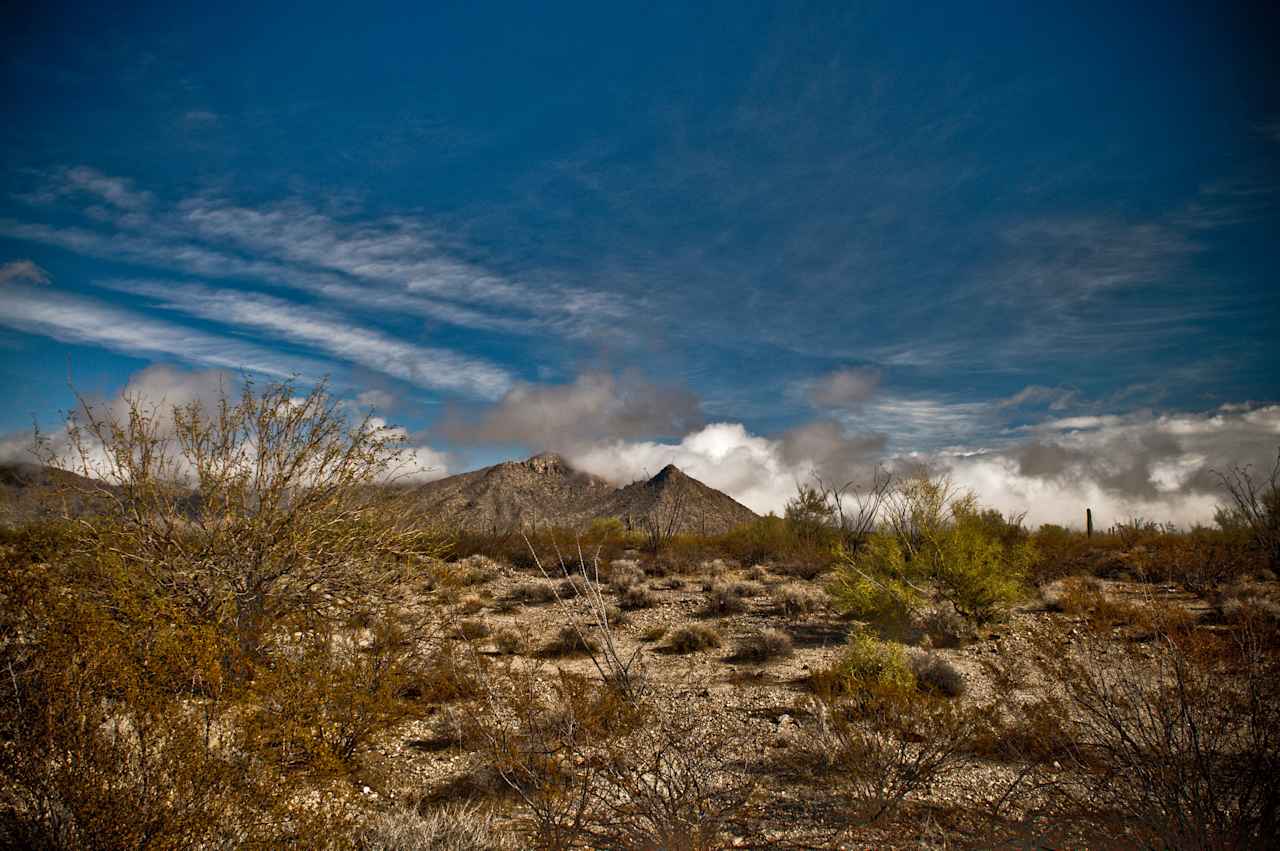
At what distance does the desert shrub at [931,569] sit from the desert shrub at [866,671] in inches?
116

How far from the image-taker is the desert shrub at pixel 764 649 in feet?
37.3

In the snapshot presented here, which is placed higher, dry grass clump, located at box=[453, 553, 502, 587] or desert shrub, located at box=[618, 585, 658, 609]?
dry grass clump, located at box=[453, 553, 502, 587]

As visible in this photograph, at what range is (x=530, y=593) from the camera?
17781mm

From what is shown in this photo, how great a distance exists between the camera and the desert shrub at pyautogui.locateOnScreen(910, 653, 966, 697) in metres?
8.91

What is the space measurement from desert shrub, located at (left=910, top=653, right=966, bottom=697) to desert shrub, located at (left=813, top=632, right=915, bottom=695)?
207 millimetres

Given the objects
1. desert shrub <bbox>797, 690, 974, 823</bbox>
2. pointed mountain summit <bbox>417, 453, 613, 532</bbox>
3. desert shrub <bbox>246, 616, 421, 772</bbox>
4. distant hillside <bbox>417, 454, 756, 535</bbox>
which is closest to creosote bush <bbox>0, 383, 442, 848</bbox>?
desert shrub <bbox>246, 616, 421, 772</bbox>

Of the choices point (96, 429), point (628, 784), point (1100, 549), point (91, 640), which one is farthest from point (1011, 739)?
point (1100, 549)

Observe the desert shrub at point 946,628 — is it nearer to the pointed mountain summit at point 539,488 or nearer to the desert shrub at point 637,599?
the desert shrub at point 637,599

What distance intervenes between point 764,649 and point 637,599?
5.76m

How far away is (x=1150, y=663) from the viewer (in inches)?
385

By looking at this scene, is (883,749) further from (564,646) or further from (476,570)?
(476,570)

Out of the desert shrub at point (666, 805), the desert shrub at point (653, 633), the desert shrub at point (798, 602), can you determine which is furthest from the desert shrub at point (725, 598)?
the desert shrub at point (666, 805)

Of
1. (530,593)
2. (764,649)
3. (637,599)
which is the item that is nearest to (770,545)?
(637,599)

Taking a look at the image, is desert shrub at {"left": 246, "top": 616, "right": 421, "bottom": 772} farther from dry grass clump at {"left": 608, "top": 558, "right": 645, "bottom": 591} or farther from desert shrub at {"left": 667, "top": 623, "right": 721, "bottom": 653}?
dry grass clump at {"left": 608, "top": 558, "right": 645, "bottom": 591}
